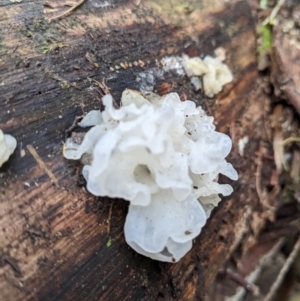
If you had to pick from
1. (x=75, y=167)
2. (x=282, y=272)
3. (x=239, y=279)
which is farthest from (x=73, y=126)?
(x=282, y=272)

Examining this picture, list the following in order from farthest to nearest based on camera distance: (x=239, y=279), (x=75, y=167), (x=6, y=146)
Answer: (x=239, y=279), (x=75, y=167), (x=6, y=146)

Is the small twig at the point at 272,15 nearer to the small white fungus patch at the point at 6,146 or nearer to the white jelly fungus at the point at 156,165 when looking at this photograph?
the white jelly fungus at the point at 156,165

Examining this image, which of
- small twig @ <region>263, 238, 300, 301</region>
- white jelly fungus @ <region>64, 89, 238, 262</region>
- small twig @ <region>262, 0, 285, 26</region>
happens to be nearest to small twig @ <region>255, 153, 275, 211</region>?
small twig @ <region>263, 238, 300, 301</region>

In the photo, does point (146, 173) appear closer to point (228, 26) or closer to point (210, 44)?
point (210, 44)

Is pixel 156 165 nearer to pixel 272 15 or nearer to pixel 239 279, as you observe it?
pixel 239 279

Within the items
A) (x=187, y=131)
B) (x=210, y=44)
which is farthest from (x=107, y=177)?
(x=210, y=44)

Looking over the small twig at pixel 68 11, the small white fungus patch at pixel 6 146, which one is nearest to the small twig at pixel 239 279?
the small white fungus patch at pixel 6 146
